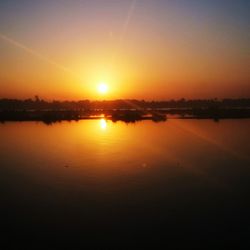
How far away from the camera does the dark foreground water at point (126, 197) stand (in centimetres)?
1062

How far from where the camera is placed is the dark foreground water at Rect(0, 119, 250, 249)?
1062 centimetres

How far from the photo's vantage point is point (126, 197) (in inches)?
577

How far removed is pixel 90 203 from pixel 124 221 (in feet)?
8.30

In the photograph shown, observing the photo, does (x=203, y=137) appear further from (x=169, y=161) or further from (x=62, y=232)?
(x=62, y=232)

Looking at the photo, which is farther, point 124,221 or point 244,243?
point 124,221

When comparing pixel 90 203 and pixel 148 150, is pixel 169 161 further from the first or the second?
pixel 90 203

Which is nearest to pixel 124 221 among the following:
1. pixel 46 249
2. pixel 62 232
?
pixel 62 232

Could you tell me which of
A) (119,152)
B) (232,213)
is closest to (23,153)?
(119,152)

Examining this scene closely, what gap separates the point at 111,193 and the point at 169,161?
9113 mm

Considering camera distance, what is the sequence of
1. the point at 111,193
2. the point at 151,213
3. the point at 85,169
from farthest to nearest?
the point at 85,169 → the point at 111,193 → the point at 151,213

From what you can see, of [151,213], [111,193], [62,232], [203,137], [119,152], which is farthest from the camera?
[203,137]

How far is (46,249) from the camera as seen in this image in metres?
9.73

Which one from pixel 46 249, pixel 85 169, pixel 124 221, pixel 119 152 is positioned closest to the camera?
pixel 46 249

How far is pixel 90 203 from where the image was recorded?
13.9 m
